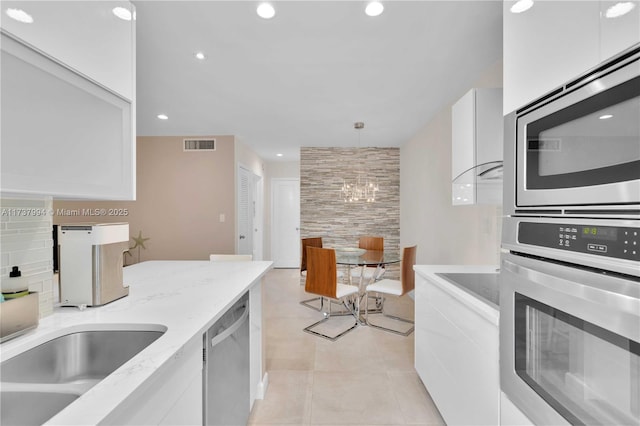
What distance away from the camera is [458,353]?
1495 mm

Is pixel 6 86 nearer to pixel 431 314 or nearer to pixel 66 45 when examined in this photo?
pixel 66 45

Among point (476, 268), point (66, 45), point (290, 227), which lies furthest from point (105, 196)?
point (290, 227)

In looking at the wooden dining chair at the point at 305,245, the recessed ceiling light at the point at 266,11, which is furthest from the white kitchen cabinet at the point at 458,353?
the wooden dining chair at the point at 305,245

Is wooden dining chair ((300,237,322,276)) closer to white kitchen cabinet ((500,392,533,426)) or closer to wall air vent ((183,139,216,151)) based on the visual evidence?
wall air vent ((183,139,216,151))

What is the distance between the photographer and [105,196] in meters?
1.16

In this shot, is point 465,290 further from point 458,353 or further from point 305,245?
point 305,245

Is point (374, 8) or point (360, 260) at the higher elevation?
point (374, 8)

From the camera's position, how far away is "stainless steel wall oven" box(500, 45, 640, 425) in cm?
61

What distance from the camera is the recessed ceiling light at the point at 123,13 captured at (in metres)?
1.23

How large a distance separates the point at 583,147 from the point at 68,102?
5.08 feet

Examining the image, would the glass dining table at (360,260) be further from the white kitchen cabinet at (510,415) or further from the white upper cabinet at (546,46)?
the white upper cabinet at (546,46)

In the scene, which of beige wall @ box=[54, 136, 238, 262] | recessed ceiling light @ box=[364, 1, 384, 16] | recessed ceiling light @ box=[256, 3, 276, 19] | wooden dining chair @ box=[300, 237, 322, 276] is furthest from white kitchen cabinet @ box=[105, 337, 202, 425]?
beige wall @ box=[54, 136, 238, 262]

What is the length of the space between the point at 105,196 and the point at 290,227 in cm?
581

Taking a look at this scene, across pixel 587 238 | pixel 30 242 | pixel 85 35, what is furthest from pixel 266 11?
pixel 587 238
